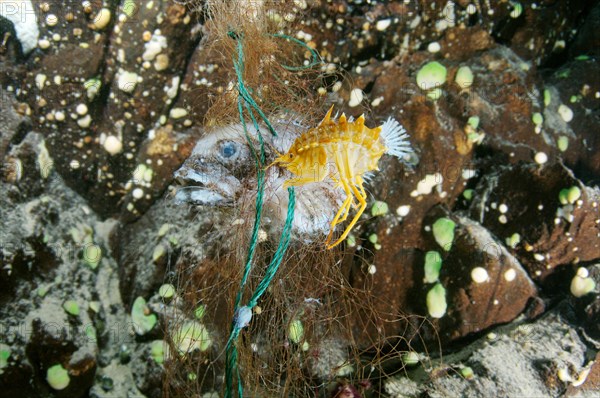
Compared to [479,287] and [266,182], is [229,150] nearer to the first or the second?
[266,182]

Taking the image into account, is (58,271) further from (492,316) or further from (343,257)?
(492,316)

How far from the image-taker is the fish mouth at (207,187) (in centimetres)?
196

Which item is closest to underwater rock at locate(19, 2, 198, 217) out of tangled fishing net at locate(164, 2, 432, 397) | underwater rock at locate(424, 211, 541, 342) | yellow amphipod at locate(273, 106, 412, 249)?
tangled fishing net at locate(164, 2, 432, 397)

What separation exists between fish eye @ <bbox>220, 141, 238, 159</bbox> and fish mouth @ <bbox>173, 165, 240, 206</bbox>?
0.10m

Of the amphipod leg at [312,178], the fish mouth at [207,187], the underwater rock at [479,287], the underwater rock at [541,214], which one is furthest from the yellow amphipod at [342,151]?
the underwater rock at [541,214]

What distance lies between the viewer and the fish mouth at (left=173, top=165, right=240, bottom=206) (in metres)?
1.96

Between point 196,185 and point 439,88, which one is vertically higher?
point 439,88

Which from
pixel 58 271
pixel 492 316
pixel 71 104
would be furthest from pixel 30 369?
pixel 492 316

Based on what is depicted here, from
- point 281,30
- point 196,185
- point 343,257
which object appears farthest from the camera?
point 281,30

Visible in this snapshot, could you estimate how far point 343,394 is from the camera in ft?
6.82

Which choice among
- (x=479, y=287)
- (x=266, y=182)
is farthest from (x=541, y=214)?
(x=266, y=182)

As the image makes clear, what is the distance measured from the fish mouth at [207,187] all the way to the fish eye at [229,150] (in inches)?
4.1

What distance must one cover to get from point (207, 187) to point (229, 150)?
231 millimetres

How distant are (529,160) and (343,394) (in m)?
1.94
